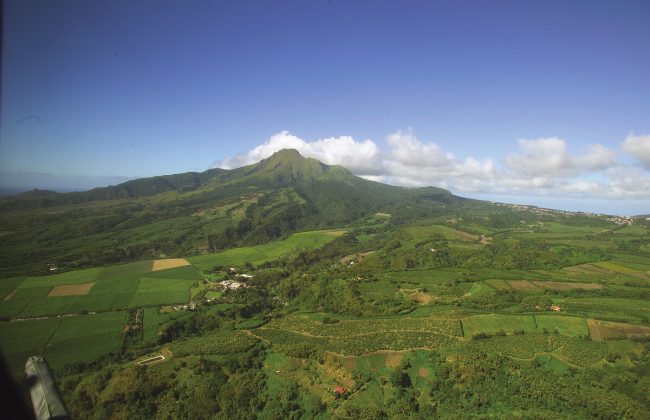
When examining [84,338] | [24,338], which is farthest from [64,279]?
[84,338]

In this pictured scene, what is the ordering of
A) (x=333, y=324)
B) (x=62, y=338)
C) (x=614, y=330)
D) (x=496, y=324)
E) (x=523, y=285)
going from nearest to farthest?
(x=614, y=330), (x=62, y=338), (x=496, y=324), (x=333, y=324), (x=523, y=285)

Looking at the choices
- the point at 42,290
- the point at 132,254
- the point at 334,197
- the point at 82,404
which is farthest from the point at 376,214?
the point at 82,404

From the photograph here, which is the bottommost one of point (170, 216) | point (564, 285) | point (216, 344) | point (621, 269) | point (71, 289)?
point (216, 344)

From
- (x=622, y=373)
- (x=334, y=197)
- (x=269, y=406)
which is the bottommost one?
(x=269, y=406)

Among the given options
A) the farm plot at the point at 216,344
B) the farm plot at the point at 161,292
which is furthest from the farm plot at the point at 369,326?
the farm plot at the point at 161,292

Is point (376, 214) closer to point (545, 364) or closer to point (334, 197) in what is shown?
point (334, 197)

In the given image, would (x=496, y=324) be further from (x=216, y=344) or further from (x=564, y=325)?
(x=216, y=344)

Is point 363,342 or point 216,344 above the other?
→ point 363,342
